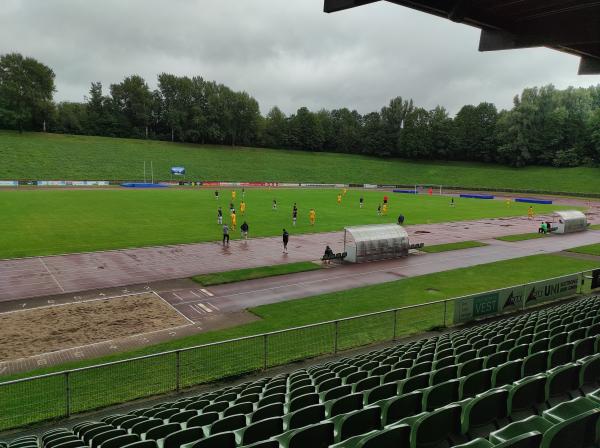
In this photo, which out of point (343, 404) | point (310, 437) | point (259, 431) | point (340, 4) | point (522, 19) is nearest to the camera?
point (310, 437)

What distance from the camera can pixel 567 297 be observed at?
18.7 m

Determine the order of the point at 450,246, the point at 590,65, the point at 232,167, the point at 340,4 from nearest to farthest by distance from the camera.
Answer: the point at 340,4 < the point at 590,65 < the point at 450,246 < the point at 232,167

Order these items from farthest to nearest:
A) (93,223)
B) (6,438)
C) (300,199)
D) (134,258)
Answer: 1. (300,199)
2. (93,223)
3. (134,258)
4. (6,438)

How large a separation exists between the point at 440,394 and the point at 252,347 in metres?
8.21

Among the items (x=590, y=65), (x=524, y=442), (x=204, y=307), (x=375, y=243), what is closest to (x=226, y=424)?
(x=524, y=442)

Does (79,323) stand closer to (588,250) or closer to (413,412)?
(413,412)

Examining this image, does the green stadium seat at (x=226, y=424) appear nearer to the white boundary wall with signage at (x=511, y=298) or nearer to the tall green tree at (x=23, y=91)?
the white boundary wall with signage at (x=511, y=298)

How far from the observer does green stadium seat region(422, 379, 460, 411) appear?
590cm

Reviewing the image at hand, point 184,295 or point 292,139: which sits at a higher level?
point 292,139

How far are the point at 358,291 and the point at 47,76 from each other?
120 m

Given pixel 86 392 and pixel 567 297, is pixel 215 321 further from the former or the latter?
pixel 567 297

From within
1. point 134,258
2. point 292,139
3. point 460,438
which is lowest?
point 134,258

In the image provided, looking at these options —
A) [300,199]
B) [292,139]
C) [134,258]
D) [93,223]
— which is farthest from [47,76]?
[134,258]

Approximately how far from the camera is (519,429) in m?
3.91
